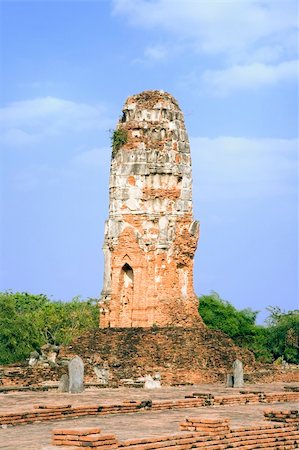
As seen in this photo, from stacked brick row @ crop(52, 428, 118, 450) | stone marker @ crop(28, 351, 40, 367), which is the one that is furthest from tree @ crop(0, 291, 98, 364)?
stacked brick row @ crop(52, 428, 118, 450)

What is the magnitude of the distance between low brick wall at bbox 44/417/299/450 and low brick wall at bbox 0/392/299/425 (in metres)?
3.21

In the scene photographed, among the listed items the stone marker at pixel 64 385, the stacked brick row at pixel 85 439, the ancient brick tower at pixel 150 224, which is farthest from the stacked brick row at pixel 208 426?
the ancient brick tower at pixel 150 224

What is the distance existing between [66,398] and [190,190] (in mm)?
12445

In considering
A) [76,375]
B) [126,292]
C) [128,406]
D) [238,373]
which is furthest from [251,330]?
[128,406]

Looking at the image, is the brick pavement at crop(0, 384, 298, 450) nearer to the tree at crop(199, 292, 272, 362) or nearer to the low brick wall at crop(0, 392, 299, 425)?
the low brick wall at crop(0, 392, 299, 425)

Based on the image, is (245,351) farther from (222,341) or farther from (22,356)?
(22,356)

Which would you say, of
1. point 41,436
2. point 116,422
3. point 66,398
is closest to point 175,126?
point 66,398

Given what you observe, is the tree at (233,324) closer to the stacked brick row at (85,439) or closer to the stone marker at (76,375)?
the stone marker at (76,375)

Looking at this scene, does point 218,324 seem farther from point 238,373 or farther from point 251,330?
point 238,373

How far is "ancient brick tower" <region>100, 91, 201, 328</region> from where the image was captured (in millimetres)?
32750

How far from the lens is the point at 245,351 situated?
32.9 metres

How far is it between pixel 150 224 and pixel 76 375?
29.9ft

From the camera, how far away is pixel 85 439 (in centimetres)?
1280

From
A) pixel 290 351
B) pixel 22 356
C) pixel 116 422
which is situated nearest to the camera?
pixel 116 422
